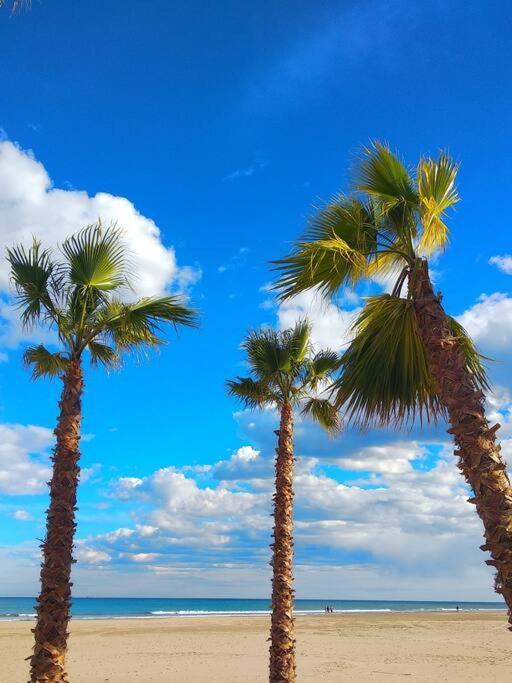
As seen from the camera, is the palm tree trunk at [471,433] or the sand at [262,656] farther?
the sand at [262,656]

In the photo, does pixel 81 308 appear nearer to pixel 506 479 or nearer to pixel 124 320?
pixel 124 320

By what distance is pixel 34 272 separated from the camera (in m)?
9.32

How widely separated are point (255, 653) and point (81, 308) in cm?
2123

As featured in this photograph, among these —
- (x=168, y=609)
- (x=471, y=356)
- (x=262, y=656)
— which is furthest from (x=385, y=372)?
(x=168, y=609)

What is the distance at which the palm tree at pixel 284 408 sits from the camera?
1059 centimetres

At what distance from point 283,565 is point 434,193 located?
7.97 meters

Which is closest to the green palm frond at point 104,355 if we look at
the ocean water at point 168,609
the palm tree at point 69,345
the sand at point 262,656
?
the palm tree at point 69,345

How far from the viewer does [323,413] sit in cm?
1492

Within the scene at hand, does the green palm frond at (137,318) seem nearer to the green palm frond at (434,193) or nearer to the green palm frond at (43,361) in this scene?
the green palm frond at (43,361)

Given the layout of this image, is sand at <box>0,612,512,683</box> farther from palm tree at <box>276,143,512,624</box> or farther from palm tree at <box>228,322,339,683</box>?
palm tree at <box>276,143,512,624</box>

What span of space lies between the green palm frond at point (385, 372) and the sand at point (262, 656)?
13796mm

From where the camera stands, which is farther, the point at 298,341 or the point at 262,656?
the point at 262,656

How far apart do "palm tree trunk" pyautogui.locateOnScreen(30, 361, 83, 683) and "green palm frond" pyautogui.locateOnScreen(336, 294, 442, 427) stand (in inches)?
166

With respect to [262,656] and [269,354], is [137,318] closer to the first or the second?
[269,354]
